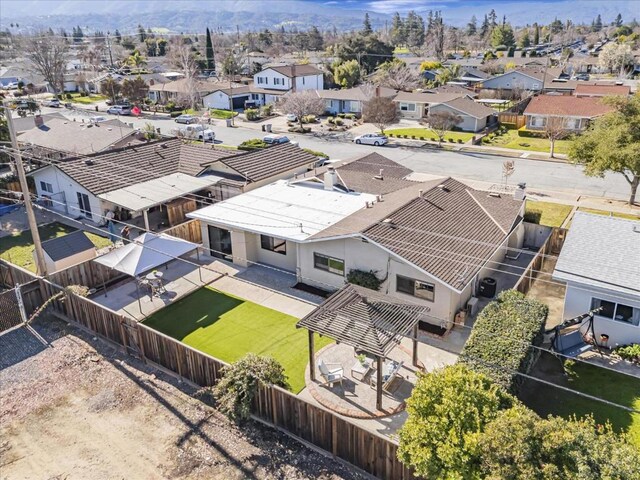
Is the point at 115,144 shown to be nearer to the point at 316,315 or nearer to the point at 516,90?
the point at 316,315

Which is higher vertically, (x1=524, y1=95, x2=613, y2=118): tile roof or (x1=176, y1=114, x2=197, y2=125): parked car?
(x1=524, y1=95, x2=613, y2=118): tile roof

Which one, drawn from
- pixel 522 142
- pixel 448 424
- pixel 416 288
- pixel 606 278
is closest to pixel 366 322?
pixel 448 424

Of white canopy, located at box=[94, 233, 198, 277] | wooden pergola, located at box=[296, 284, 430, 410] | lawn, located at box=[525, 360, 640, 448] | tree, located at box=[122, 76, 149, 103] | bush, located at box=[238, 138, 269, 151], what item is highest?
tree, located at box=[122, 76, 149, 103]

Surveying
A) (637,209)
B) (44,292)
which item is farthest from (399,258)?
(637,209)

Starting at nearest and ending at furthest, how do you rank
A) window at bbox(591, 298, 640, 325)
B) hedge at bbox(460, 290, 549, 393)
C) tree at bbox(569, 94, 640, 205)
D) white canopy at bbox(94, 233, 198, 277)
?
1. hedge at bbox(460, 290, 549, 393)
2. window at bbox(591, 298, 640, 325)
3. white canopy at bbox(94, 233, 198, 277)
4. tree at bbox(569, 94, 640, 205)

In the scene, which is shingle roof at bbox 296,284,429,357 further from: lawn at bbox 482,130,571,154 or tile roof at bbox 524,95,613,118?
tile roof at bbox 524,95,613,118

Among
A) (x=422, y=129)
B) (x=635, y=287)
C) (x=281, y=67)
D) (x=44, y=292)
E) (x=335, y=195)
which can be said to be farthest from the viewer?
(x=281, y=67)

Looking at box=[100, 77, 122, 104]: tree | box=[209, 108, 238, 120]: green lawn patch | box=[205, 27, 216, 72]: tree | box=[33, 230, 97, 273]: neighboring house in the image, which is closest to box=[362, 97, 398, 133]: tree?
box=[209, 108, 238, 120]: green lawn patch
